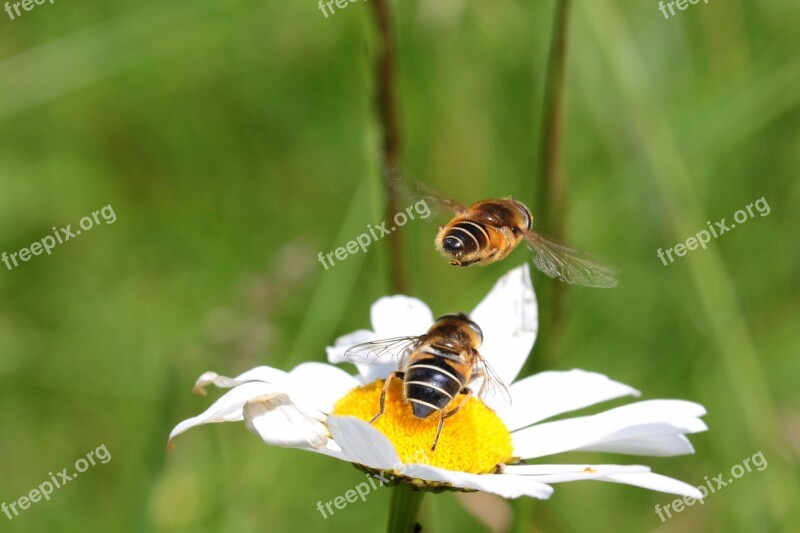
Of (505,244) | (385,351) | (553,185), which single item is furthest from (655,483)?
(553,185)

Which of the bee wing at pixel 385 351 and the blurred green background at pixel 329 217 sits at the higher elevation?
the blurred green background at pixel 329 217

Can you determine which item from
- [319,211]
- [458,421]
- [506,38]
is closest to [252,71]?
[319,211]

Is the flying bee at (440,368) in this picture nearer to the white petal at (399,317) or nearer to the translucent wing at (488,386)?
the translucent wing at (488,386)

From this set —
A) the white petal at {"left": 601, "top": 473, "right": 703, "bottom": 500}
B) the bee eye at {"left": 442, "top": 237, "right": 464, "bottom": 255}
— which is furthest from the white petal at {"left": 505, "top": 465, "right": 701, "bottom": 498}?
the bee eye at {"left": 442, "top": 237, "right": 464, "bottom": 255}

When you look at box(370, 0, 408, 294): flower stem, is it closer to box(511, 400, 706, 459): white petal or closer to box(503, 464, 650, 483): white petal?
box(511, 400, 706, 459): white petal

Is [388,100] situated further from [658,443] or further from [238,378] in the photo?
[658,443]

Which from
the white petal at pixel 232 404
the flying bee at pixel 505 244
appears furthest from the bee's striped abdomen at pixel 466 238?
the white petal at pixel 232 404

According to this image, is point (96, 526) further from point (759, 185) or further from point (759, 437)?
point (759, 185)

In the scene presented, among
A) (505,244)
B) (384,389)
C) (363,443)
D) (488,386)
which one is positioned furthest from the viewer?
(505,244)
